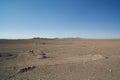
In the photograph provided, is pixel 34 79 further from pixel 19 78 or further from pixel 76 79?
pixel 76 79

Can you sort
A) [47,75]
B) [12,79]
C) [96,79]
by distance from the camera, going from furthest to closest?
[47,75] < [12,79] < [96,79]

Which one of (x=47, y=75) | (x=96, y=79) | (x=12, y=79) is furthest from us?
(x=47, y=75)

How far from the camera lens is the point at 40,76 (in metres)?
7.68

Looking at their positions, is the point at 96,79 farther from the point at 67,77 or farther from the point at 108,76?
the point at 67,77

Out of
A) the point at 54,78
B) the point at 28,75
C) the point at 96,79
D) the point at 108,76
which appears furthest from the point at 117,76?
the point at 28,75

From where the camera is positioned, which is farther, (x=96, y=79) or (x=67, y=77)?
(x=67, y=77)

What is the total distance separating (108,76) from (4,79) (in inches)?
222

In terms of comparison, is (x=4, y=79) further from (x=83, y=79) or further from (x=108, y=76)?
(x=108, y=76)

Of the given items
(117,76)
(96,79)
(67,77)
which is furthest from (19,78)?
(117,76)

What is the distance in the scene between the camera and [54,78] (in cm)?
734

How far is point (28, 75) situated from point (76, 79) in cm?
280

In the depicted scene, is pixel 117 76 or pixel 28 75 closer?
pixel 117 76

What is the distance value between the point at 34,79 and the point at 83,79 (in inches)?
101

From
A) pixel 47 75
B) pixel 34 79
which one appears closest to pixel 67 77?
pixel 47 75
